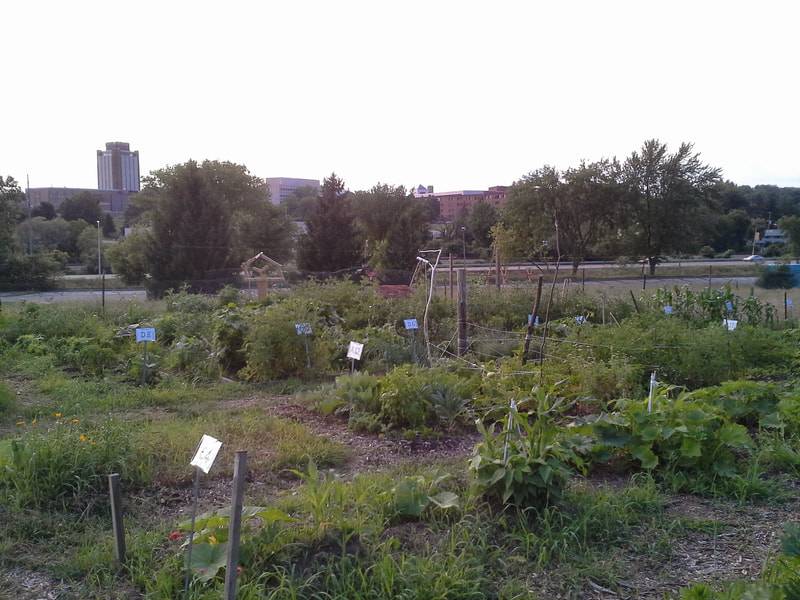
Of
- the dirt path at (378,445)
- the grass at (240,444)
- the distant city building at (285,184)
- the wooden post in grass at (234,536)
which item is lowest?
the dirt path at (378,445)

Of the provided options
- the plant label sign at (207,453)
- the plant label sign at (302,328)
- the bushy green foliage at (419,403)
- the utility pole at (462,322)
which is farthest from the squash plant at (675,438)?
the plant label sign at (302,328)

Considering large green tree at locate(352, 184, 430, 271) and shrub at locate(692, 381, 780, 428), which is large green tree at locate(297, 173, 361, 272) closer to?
large green tree at locate(352, 184, 430, 271)

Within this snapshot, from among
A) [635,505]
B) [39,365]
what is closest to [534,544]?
[635,505]

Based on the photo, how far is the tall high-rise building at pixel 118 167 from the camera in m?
102

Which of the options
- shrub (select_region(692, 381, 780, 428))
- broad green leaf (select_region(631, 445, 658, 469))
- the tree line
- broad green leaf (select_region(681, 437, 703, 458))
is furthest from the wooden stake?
the tree line

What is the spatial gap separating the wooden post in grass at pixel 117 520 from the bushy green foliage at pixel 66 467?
0.89m

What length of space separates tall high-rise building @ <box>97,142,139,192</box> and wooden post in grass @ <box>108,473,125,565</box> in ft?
344

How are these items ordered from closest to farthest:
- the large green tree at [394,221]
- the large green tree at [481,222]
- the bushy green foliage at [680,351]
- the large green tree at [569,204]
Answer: the bushy green foliage at [680,351] → the large green tree at [569,204] → the large green tree at [394,221] → the large green tree at [481,222]

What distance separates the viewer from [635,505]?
15.6ft

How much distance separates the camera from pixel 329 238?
3281 centimetres

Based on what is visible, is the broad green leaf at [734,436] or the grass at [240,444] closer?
the broad green leaf at [734,436]

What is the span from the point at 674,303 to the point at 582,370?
288 inches

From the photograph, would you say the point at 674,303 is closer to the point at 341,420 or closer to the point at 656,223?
the point at 341,420

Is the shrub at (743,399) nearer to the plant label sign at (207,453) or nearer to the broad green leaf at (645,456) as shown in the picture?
the broad green leaf at (645,456)
